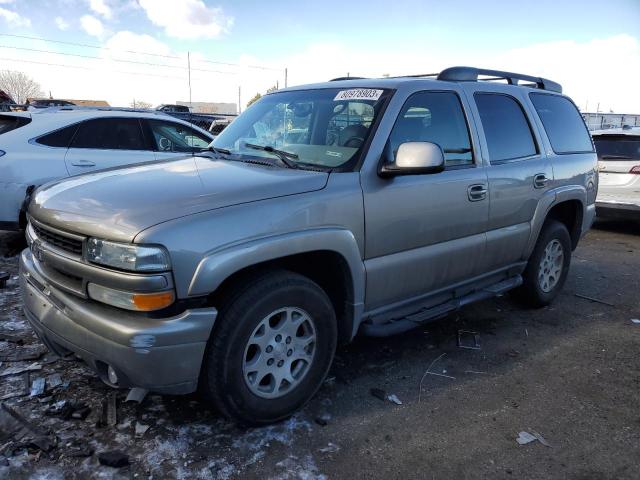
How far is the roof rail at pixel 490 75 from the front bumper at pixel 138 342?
2.51 meters

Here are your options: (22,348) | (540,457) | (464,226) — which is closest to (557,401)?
(540,457)

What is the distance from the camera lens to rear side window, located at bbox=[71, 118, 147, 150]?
5.92m

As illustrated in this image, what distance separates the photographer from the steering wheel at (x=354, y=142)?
3086mm

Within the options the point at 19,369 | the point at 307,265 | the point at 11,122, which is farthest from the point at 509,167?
the point at 11,122

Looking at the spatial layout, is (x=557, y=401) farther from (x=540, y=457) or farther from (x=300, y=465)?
(x=300, y=465)

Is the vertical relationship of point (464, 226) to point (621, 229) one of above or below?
above

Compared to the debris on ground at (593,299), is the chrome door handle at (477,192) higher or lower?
higher

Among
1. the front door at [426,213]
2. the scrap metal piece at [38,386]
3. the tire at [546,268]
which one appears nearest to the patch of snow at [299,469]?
the front door at [426,213]

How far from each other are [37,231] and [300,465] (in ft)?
6.28

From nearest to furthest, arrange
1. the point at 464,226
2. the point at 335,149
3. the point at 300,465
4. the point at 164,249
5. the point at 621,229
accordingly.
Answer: the point at 164,249
the point at 300,465
the point at 335,149
the point at 464,226
the point at 621,229

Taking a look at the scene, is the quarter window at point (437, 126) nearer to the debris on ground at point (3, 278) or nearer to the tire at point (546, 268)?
the tire at point (546, 268)

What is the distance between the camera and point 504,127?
406 cm

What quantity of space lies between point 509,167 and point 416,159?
4.57 feet

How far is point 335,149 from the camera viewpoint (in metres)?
3.14
